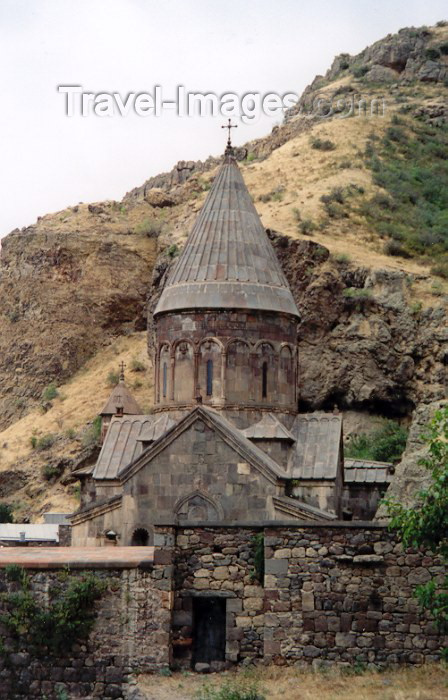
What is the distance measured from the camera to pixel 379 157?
160 ft

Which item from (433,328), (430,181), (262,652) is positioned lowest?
(262,652)

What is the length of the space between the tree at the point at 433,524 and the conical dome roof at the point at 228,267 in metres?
10.3

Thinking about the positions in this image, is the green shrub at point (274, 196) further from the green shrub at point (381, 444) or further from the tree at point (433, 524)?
the tree at point (433, 524)

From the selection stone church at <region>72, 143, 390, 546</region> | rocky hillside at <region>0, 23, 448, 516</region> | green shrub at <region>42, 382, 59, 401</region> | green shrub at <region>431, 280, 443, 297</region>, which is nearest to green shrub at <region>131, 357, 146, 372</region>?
rocky hillside at <region>0, 23, 448, 516</region>

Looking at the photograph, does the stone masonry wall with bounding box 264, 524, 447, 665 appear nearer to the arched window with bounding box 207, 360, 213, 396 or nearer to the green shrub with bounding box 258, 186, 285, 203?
the arched window with bounding box 207, 360, 213, 396

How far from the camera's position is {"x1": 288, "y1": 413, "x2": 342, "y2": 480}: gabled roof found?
2195 cm

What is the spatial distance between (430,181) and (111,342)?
13.5m

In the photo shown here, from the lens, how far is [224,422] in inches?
818

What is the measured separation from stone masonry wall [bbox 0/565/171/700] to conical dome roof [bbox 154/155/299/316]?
9.70 meters

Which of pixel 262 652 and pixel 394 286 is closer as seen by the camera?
pixel 262 652

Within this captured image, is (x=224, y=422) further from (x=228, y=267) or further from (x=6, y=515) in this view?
(x=6, y=515)

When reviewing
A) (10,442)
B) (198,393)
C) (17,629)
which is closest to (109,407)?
(198,393)

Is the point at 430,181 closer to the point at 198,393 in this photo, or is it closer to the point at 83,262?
the point at 83,262

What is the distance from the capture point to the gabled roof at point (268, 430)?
2213 centimetres
